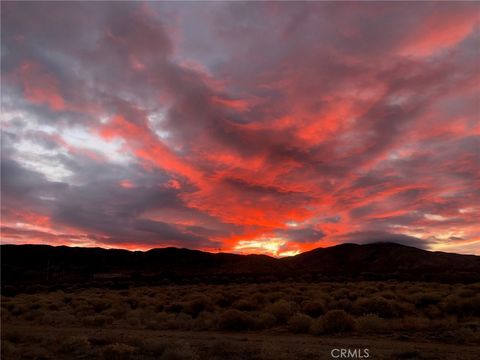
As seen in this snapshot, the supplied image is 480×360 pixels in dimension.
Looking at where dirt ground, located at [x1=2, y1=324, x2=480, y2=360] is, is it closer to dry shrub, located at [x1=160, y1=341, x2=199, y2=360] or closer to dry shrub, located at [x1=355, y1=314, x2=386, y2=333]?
dry shrub, located at [x1=160, y1=341, x2=199, y2=360]

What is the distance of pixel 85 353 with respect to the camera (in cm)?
1353

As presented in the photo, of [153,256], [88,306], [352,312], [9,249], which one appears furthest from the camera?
[153,256]

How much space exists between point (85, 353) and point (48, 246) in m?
149

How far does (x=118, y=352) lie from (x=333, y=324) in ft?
27.9

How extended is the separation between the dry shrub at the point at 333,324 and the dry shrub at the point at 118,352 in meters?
7.33

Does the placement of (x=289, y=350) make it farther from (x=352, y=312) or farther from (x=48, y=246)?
(x=48, y=246)

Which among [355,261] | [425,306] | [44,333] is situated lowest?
[44,333]

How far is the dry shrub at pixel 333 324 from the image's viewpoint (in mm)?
15836

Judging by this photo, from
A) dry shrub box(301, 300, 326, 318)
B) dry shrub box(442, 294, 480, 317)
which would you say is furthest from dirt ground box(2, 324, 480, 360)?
dry shrub box(442, 294, 480, 317)

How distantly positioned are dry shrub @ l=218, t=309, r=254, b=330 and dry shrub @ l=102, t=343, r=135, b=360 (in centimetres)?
592

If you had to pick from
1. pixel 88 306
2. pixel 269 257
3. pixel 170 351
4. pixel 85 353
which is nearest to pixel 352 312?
pixel 170 351

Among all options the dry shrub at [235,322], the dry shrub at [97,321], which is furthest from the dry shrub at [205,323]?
the dry shrub at [97,321]

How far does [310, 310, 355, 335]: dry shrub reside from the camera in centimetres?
1584

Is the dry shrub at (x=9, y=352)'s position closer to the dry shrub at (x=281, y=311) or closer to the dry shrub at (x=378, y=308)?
the dry shrub at (x=281, y=311)
